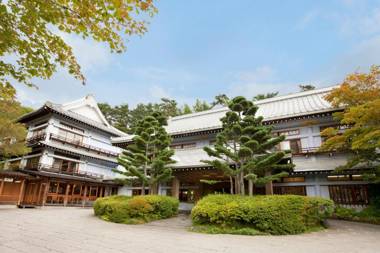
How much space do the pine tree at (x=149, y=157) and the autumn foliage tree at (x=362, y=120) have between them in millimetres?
8440

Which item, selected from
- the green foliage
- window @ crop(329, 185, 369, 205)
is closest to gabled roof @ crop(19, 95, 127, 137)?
window @ crop(329, 185, 369, 205)

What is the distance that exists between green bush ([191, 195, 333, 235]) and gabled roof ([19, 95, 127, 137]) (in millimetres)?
17859

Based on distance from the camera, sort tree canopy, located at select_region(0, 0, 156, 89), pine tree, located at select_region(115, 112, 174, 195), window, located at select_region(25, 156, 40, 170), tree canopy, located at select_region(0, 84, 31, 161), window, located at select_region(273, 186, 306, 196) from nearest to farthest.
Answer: tree canopy, located at select_region(0, 0, 156, 89), pine tree, located at select_region(115, 112, 174, 195), window, located at select_region(273, 186, 306, 196), tree canopy, located at select_region(0, 84, 31, 161), window, located at select_region(25, 156, 40, 170)

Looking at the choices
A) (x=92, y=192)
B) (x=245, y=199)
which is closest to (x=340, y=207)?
(x=245, y=199)

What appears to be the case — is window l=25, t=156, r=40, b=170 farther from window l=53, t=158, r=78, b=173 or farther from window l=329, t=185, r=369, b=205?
window l=329, t=185, r=369, b=205

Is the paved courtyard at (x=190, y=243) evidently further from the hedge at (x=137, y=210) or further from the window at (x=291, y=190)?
the window at (x=291, y=190)

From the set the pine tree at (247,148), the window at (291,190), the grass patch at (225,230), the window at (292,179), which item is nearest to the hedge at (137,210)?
the grass patch at (225,230)

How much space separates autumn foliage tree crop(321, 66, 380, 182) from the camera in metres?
8.88

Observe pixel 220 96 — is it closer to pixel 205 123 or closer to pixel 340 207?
pixel 205 123

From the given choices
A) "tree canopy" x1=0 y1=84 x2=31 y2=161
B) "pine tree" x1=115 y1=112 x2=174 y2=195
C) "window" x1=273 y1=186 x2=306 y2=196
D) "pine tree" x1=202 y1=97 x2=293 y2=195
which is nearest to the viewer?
"pine tree" x1=202 y1=97 x2=293 y2=195

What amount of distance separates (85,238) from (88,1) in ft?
20.4

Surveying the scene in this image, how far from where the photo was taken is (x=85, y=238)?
6484mm

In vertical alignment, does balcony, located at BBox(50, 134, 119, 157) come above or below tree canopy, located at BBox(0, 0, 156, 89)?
above

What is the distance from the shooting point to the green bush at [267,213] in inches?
296
